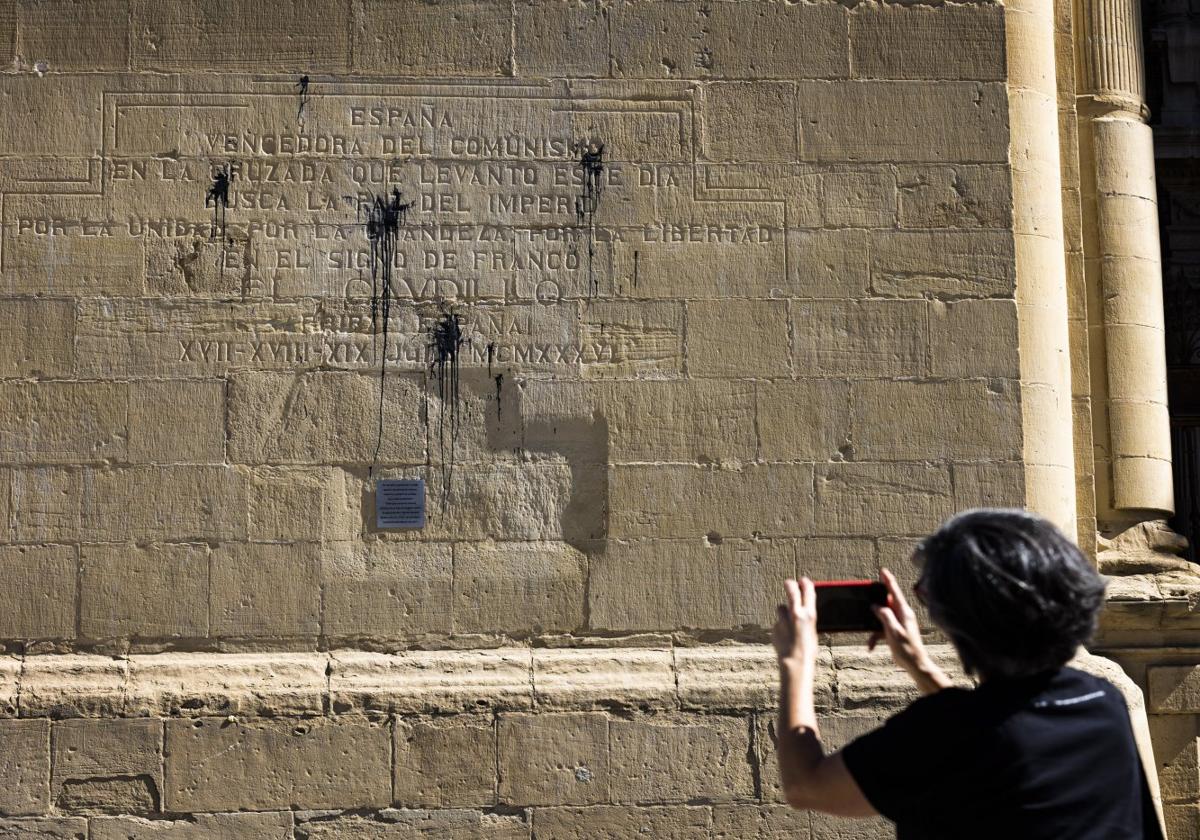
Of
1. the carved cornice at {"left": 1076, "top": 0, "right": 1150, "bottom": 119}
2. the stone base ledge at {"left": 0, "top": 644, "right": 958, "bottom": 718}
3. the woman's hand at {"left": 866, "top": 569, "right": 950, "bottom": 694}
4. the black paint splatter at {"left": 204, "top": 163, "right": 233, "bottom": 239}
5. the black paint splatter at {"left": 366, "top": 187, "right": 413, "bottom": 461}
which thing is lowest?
the stone base ledge at {"left": 0, "top": 644, "right": 958, "bottom": 718}

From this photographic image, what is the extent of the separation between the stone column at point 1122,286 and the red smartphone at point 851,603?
459 centimetres

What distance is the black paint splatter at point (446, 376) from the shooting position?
5.83 metres

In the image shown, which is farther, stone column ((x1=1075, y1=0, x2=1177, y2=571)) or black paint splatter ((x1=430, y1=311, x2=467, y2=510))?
stone column ((x1=1075, y1=0, x2=1177, y2=571))

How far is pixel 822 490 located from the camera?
19.4 feet

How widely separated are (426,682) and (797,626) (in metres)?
3.35

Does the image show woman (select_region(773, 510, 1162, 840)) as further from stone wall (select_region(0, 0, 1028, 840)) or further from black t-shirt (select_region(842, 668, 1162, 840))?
stone wall (select_region(0, 0, 1028, 840))

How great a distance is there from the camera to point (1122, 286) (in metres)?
7.12

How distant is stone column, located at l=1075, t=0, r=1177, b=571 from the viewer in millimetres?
6980

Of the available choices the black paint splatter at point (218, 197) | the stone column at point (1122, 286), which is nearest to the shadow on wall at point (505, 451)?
the black paint splatter at point (218, 197)

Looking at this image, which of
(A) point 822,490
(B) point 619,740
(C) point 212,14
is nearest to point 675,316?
(A) point 822,490

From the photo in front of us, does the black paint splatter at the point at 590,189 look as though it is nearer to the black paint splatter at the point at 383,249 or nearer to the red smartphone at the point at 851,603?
the black paint splatter at the point at 383,249

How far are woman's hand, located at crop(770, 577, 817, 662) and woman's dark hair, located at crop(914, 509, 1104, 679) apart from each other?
0.93 feet

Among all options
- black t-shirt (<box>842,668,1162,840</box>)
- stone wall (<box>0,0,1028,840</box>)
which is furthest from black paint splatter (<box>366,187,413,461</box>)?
black t-shirt (<box>842,668,1162,840</box>)

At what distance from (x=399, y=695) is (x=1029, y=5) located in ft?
14.9
